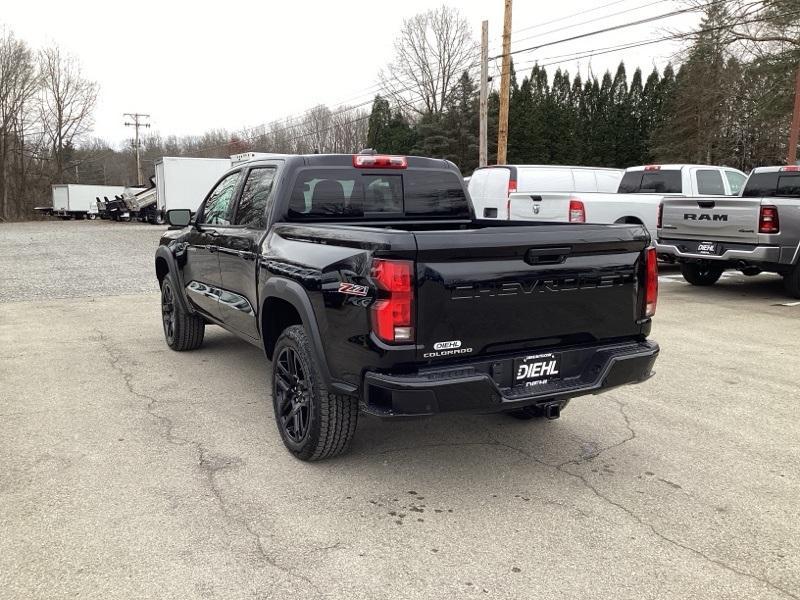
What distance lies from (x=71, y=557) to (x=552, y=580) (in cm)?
210

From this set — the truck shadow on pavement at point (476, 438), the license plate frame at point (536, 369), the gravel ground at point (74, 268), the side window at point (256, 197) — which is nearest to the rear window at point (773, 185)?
the truck shadow on pavement at point (476, 438)

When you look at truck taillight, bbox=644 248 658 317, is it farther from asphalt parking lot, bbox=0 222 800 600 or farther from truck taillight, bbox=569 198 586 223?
truck taillight, bbox=569 198 586 223

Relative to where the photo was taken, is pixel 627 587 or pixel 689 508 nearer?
pixel 627 587

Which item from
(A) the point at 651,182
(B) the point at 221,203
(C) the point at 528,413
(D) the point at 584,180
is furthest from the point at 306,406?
(D) the point at 584,180

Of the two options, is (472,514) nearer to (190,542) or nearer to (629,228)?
(190,542)

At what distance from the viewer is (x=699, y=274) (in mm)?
11352

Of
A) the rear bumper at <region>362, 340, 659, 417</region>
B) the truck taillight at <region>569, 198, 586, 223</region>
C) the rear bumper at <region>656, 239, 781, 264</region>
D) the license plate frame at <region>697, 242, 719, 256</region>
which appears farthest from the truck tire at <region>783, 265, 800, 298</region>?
the rear bumper at <region>362, 340, 659, 417</region>

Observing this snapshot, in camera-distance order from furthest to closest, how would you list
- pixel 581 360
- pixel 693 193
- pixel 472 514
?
pixel 693 193 < pixel 581 360 < pixel 472 514

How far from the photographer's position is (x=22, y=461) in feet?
12.8

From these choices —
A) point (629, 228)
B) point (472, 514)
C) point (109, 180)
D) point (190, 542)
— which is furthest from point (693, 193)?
point (109, 180)

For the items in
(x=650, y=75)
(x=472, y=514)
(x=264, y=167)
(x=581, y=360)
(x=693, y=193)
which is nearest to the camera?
(x=472, y=514)

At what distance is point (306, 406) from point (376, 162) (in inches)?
73.5

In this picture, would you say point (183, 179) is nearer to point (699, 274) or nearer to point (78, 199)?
point (78, 199)

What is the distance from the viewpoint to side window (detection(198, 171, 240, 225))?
17.5 feet
